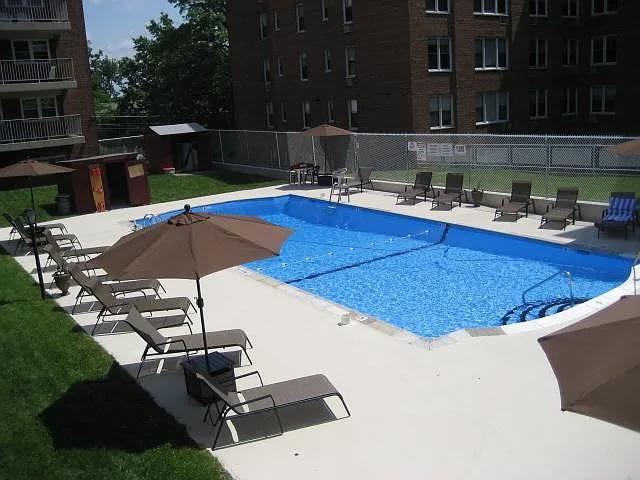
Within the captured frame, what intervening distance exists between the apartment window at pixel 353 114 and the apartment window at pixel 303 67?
4.18m

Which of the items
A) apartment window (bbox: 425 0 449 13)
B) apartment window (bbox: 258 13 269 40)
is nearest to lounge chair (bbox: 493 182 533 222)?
apartment window (bbox: 425 0 449 13)

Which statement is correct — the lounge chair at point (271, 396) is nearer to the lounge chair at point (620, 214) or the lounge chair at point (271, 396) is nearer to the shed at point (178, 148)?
the lounge chair at point (620, 214)

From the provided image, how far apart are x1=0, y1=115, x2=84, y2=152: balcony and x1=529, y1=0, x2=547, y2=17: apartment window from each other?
2540cm

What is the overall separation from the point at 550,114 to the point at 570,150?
762 inches

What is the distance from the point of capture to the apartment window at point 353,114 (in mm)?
34216

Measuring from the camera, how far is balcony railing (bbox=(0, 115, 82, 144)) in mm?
30406

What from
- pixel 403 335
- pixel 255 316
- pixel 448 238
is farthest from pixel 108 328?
pixel 448 238

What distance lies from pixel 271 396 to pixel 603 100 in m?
37.4

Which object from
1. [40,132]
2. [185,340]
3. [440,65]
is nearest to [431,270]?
[185,340]

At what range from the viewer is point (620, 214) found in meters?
15.6

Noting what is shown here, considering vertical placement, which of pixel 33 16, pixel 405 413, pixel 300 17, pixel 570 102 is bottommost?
pixel 405 413

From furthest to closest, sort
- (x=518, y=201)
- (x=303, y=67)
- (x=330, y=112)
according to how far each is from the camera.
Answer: (x=303, y=67), (x=330, y=112), (x=518, y=201)

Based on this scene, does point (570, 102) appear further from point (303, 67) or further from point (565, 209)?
point (565, 209)

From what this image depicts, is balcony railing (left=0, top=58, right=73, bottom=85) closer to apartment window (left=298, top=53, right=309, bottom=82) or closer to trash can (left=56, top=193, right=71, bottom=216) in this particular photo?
trash can (left=56, top=193, right=71, bottom=216)
